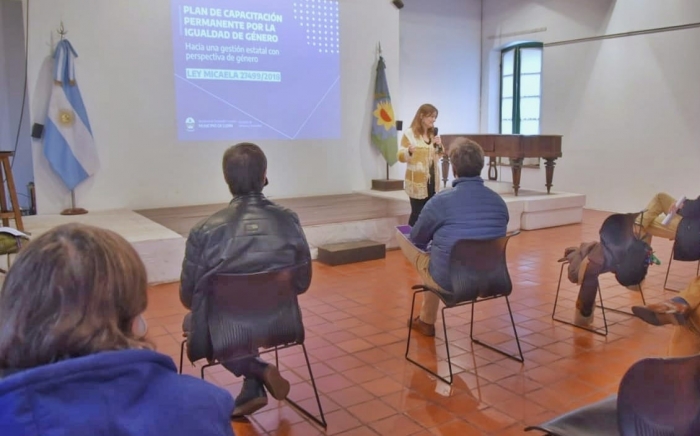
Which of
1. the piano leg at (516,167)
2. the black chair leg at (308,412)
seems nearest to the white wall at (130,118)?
A: the piano leg at (516,167)

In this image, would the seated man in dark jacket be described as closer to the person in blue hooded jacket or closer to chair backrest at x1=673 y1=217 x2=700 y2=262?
the person in blue hooded jacket

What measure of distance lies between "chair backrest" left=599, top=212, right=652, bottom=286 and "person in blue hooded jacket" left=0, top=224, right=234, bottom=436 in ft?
10.3

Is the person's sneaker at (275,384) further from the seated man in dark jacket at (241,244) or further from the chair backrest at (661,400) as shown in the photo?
the chair backrest at (661,400)

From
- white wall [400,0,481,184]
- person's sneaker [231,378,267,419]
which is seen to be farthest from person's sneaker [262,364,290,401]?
white wall [400,0,481,184]

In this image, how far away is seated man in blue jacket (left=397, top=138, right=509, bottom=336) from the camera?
317cm

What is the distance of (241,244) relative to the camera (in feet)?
7.95

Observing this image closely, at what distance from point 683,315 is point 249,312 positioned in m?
1.57

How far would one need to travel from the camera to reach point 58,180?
6.59 meters

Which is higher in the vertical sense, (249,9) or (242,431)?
(249,9)

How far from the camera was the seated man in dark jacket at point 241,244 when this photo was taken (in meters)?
2.42

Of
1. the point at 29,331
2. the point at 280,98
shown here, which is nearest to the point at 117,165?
the point at 280,98

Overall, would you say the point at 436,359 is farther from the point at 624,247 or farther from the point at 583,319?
the point at 624,247

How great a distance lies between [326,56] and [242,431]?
20.9 ft

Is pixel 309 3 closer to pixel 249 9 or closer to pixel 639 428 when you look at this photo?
pixel 249 9
